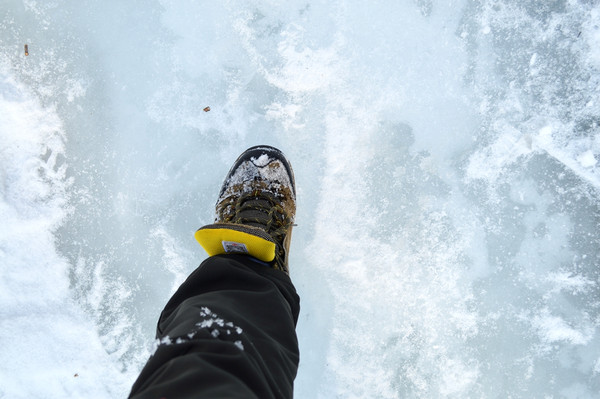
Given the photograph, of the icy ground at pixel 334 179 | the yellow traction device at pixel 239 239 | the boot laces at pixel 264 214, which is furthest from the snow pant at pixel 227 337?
the icy ground at pixel 334 179

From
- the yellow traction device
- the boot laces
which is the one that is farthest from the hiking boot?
the yellow traction device

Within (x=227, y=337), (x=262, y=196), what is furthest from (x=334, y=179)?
(x=227, y=337)

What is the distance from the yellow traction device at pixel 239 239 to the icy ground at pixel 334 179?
0.48 m

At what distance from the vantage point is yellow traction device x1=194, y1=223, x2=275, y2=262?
3.98ft

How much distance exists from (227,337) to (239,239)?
0.33m

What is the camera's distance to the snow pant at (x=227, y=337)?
2.79 feet

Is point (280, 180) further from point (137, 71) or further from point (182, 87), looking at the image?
point (137, 71)

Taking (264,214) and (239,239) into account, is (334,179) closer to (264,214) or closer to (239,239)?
(264,214)

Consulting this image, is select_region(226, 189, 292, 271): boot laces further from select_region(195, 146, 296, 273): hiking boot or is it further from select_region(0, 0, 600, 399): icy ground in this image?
select_region(0, 0, 600, 399): icy ground

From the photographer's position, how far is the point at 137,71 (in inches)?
65.9

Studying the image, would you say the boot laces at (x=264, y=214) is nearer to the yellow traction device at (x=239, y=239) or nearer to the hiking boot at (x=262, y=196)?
the hiking boot at (x=262, y=196)

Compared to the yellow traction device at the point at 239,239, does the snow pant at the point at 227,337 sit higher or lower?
lower

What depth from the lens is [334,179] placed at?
5.52ft

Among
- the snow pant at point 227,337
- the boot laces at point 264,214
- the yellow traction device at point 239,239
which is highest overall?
the boot laces at point 264,214
